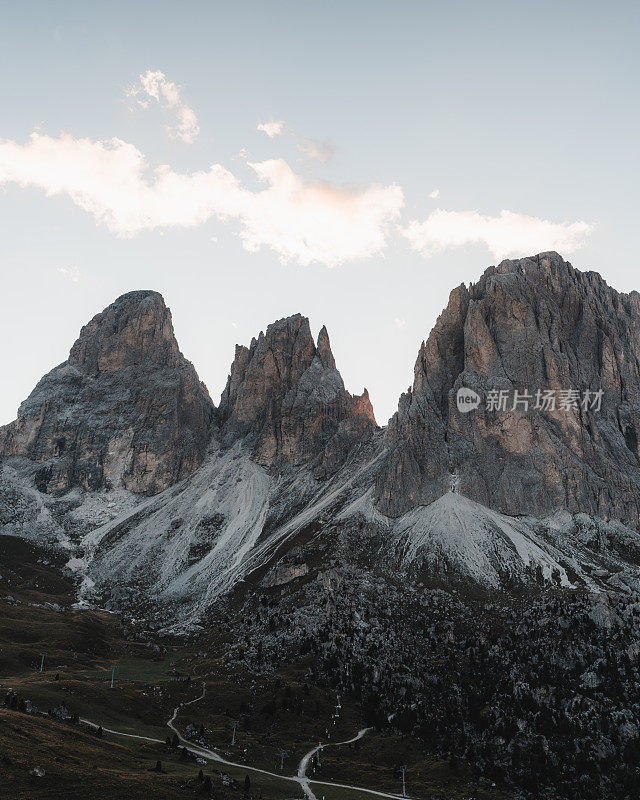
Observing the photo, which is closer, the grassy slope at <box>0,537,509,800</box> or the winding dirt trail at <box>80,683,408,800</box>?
the grassy slope at <box>0,537,509,800</box>

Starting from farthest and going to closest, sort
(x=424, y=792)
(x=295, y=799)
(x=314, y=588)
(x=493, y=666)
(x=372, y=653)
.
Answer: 1. (x=314, y=588)
2. (x=372, y=653)
3. (x=493, y=666)
4. (x=424, y=792)
5. (x=295, y=799)

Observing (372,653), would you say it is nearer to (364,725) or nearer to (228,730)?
(364,725)

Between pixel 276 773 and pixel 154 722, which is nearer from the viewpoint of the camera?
pixel 276 773

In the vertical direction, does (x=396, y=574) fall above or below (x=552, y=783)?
above

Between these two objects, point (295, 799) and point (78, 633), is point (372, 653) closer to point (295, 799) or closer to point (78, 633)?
point (295, 799)

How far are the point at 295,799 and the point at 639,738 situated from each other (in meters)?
53.8

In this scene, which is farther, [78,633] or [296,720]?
[78,633]

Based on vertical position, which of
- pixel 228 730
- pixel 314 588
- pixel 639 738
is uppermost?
pixel 314 588

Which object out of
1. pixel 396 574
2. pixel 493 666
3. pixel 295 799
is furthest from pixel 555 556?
pixel 295 799

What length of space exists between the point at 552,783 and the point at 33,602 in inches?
6396

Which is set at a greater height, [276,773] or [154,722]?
[276,773]

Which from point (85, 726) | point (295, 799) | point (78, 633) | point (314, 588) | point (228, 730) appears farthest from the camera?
point (314, 588)

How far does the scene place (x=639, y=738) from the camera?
291 ft

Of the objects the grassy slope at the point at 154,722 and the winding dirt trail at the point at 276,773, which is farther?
the winding dirt trail at the point at 276,773
